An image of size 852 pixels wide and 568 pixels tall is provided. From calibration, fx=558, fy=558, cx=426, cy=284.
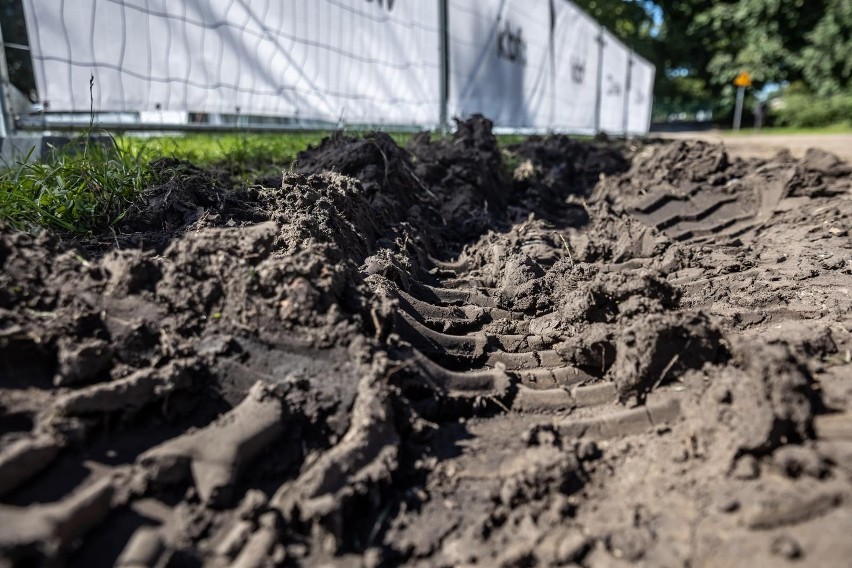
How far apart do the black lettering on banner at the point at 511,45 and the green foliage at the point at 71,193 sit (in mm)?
6792

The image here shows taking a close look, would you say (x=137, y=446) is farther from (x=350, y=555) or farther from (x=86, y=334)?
(x=350, y=555)

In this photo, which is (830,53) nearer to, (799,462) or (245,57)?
(245,57)

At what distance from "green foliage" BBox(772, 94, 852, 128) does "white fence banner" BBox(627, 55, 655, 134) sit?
8865mm

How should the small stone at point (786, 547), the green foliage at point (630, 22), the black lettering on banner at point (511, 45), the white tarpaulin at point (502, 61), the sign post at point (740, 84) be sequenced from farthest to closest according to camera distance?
the green foliage at point (630, 22) < the sign post at point (740, 84) < the black lettering on banner at point (511, 45) < the white tarpaulin at point (502, 61) < the small stone at point (786, 547)

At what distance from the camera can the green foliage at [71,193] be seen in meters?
2.38

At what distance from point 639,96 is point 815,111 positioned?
1014 cm

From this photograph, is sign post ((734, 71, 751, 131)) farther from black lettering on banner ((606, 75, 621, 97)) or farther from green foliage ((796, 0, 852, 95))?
black lettering on banner ((606, 75, 621, 97))

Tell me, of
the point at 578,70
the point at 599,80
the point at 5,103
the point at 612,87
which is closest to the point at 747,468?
the point at 5,103

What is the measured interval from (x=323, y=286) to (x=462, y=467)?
70 cm

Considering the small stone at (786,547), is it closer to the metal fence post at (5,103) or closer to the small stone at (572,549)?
the small stone at (572,549)

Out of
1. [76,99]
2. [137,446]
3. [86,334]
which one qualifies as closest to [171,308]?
[86,334]

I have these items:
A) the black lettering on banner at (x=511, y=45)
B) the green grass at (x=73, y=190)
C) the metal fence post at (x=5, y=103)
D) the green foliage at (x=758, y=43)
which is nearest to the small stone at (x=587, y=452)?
the green grass at (x=73, y=190)

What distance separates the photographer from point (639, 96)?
1706cm

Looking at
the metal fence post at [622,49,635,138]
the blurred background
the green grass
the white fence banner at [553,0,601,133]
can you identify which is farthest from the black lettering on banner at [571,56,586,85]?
the blurred background
